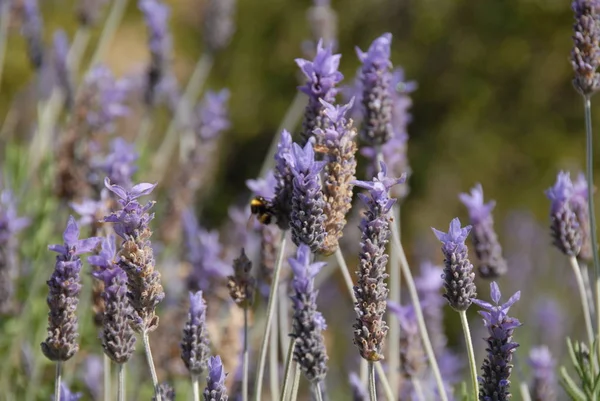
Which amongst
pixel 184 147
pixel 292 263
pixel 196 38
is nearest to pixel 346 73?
pixel 196 38

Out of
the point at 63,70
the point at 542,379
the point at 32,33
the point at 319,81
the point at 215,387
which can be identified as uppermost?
the point at 32,33

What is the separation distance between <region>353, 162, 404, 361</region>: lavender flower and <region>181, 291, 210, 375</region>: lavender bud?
32 cm

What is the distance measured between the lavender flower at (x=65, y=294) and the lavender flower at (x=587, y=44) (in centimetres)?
112

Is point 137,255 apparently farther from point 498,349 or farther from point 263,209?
point 498,349

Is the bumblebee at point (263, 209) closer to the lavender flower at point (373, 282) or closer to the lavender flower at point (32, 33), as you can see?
the lavender flower at point (373, 282)

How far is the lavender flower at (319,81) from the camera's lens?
66.0 inches

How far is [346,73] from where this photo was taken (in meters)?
5.39

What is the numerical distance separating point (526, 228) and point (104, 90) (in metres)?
2.91

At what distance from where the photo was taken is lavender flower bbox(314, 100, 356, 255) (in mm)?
1570

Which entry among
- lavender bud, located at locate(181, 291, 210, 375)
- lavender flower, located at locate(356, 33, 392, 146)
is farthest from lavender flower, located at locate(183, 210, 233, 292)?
lavender bud, located at locate(181, 291, 210, 375)

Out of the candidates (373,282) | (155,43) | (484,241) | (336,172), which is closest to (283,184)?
(336,172)

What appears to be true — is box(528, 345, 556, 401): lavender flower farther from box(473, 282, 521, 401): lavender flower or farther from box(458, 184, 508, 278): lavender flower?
box(473, 282, 521, 401): lavender flower

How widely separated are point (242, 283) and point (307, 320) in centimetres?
39

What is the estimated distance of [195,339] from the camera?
1.60m
